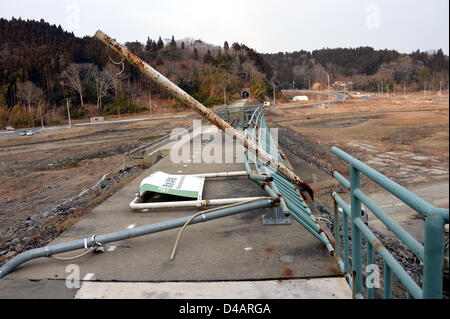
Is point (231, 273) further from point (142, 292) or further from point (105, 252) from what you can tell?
point (105, 252)

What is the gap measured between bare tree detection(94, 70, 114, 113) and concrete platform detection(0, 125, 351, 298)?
2254 inches

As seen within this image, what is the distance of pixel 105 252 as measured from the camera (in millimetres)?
3607

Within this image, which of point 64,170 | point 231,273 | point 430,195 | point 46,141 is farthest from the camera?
point 46,141

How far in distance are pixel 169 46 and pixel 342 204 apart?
81810 mm

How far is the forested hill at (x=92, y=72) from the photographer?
45.1m

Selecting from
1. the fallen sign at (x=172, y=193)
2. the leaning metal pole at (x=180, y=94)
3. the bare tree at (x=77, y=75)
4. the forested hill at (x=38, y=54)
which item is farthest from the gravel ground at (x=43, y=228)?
the bare tree at (x=77, y=75)

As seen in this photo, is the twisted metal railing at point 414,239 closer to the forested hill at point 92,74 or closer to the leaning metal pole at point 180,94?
the leaning metal pole at point 180,94

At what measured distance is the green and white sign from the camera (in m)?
4.92

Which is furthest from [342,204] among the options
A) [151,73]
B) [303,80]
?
[303,80]

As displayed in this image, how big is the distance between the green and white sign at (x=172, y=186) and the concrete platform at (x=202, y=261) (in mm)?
497

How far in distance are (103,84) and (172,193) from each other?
5811 cm

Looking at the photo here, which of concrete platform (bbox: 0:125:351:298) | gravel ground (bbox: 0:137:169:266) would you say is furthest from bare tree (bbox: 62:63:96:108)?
concrete platform (bbox: 0:125:351:298)

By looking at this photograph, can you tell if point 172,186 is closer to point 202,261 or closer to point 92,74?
point 202,261
